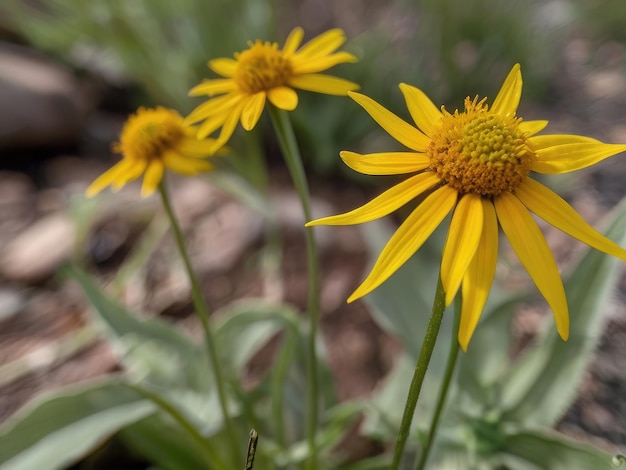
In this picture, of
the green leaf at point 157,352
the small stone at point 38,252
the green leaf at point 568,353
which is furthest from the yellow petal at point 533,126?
the small stone at point 38,252

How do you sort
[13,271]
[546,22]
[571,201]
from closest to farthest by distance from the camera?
[571,201] → [13,271] → [546,22]

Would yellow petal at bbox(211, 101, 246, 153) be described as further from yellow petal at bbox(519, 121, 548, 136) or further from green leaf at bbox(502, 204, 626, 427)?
green leaf at bbox(502, 204, 626, 427)

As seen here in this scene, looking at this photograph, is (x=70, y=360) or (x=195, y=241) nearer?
(x=70, y=360)

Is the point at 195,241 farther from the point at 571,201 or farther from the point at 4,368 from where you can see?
the point at 571,201

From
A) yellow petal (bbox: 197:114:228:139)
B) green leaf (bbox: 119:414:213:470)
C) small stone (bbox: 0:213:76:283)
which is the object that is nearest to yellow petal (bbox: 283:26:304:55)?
yellow petal (bbox: 197:114:228:139)

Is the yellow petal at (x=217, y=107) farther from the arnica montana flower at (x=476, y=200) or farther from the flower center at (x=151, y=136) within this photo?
the arnica montana flower at (x=476, y=200)

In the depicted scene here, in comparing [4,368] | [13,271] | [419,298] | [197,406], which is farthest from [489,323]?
[13,271]

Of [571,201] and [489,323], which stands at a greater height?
[571,201]

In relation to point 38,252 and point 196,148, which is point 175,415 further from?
point 38,252
